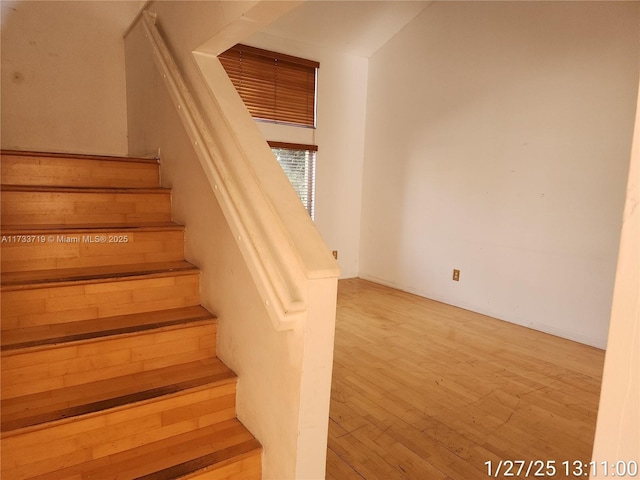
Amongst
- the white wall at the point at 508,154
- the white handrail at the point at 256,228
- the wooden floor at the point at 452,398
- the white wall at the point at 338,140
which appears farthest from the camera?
the white wall at the point at 338,140

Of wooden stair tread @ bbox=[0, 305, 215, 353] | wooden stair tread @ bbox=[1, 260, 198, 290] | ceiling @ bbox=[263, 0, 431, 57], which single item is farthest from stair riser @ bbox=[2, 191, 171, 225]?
ceiling @ bbox=[263, 0, 431, 57]

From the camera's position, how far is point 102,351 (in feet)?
4.64

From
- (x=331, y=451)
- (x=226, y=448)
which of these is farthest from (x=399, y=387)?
(x=226, y=448)

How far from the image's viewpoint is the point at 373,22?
13.9ft

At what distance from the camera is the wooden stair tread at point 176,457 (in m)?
1.21

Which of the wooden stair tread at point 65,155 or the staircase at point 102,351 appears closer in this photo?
the staircase at point 102,351

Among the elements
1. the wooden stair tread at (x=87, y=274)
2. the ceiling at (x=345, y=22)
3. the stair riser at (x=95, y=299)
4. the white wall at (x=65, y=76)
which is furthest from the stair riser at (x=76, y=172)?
the ceiling at (x=345, y=22)

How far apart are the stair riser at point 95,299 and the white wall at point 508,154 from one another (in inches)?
113

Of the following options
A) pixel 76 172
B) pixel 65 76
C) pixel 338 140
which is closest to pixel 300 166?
pixel 338 140

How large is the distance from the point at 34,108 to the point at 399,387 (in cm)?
304

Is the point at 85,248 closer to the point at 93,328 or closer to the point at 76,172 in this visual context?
the point at 93,328

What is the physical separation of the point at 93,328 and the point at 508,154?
3.38m

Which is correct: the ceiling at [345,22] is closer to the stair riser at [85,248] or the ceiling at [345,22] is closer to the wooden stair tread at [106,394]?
the stair riser at [85,248]

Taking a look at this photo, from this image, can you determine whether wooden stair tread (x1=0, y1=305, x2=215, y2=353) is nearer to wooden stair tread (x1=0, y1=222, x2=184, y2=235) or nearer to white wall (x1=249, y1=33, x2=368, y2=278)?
wooden stair tread (x1=0, y1=222, x2=184, y2=235)
